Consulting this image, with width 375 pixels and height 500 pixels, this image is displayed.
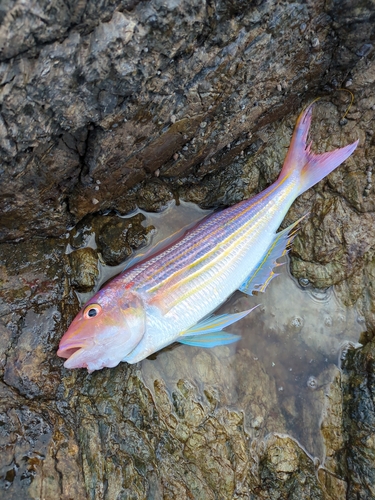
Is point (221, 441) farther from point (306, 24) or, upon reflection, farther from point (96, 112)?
point (306, 24)

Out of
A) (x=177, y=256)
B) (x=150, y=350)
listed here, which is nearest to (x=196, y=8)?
(x=177, y=256)

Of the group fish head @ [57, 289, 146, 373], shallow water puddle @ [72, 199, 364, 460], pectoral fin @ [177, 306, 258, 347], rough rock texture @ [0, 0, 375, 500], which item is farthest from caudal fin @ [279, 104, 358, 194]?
fish head @ [57, 289, 146, 373]

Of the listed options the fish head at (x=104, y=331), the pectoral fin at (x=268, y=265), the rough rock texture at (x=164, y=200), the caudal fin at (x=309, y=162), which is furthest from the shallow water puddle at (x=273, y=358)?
the caudal fin at (x=309, y=162)

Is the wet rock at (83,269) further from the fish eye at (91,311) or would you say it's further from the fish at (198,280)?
the fish eye at (91,311)

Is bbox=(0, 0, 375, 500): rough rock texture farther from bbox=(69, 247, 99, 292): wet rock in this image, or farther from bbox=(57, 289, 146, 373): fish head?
bbox=(57, 289, 146, 373): fish head

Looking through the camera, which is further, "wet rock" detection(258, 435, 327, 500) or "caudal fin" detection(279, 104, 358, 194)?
"caudal fin" detection(279, 104, 358, 194)

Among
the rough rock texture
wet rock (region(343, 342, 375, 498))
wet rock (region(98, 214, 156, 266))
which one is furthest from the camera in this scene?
wet rock (region(98, 214, 156, 266))
